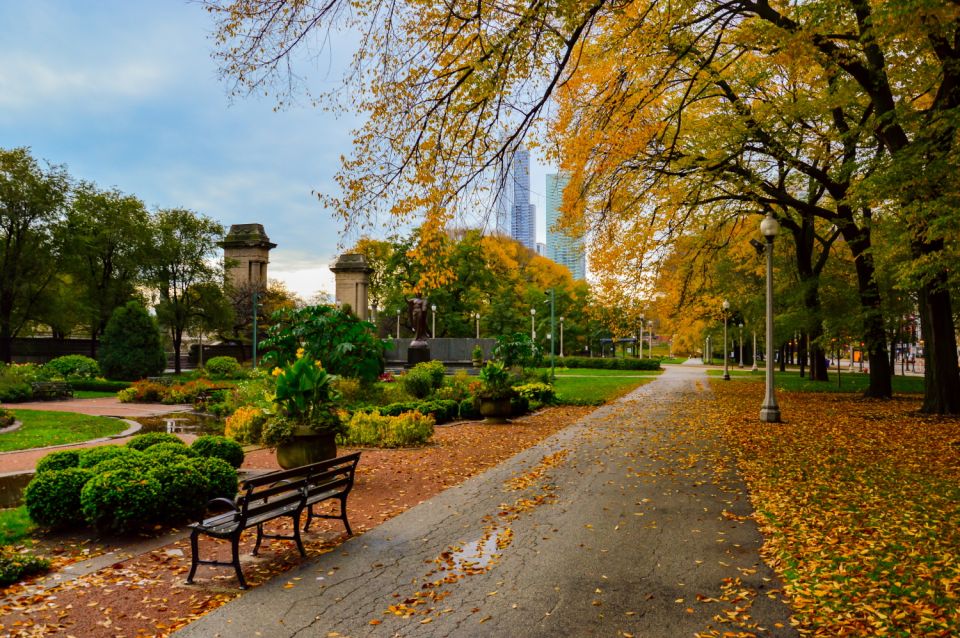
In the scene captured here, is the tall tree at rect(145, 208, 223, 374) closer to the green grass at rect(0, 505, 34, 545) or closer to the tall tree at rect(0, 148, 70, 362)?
the tall tree at rect(0, 148, 70, 362)

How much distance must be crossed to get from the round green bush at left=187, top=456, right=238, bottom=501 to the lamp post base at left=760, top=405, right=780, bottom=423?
13274 millimetres

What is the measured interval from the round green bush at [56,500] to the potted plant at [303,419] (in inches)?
116

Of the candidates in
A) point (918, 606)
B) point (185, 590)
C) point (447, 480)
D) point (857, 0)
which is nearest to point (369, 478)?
point (447, 480)

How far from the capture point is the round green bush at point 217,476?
701cm

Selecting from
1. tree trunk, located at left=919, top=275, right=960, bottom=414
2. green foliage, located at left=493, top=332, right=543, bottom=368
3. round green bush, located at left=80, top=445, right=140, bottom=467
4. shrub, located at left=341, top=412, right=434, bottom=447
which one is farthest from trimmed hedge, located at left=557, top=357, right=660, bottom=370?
round green bush, located at left=80, top=445, right=140, bottom=467

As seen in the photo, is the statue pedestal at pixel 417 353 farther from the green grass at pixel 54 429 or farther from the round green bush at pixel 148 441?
the round green bush at pixel 148 441

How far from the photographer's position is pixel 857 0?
11188mm

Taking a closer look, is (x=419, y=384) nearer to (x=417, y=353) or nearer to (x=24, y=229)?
(x=417, y=353)

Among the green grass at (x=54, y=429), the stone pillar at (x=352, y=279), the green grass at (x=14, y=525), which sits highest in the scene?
the stone pillar at (x=352, y=279)

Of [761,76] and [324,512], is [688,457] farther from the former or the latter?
[761,76]

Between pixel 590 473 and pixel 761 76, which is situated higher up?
pixel 761 76

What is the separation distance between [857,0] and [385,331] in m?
56.7

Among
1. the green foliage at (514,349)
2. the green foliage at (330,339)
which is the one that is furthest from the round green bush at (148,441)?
the green foliage at (514,349)

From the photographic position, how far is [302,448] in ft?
30.3
